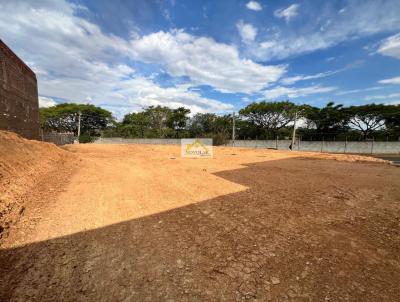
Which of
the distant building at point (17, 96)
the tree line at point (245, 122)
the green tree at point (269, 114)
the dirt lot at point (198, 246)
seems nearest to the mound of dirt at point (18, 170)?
the dirt lot at point (198, 246)

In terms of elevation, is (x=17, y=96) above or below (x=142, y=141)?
above

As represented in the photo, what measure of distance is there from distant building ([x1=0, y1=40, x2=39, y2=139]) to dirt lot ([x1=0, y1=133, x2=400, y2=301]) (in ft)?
17.7

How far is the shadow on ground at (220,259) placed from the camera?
6.75 feet

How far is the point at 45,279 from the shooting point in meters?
2.21

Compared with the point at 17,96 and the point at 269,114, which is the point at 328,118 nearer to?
the point at 269,114

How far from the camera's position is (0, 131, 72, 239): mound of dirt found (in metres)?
3.58

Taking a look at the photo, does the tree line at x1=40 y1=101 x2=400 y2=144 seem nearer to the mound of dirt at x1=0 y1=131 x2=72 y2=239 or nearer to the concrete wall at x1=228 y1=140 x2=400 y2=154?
the concrete wall at x1=228 y1=140 x2=400 y2=154

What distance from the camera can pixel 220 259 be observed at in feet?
8.46

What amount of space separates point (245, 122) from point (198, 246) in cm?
3811

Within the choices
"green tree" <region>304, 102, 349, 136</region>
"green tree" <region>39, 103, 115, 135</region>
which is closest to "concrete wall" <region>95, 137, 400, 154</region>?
"green tree" <region>304, 102, 349, 136</region>

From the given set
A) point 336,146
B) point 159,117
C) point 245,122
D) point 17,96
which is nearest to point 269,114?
point 245,122

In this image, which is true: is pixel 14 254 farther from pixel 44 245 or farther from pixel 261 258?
pixel 261 258

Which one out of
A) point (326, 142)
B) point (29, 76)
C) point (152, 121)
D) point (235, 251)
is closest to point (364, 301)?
point (235, 251)

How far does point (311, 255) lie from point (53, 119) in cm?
5085
